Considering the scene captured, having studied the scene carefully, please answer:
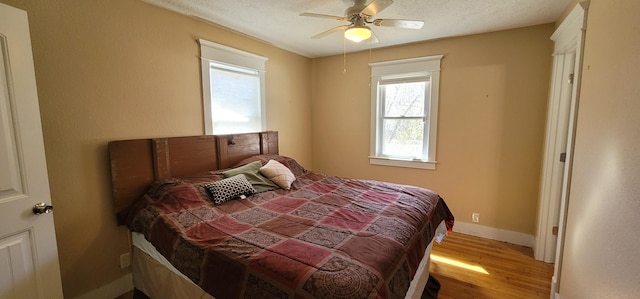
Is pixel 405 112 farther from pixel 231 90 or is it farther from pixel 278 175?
pixel 231 90

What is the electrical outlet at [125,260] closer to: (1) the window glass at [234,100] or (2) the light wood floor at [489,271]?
(2) the light wood floor at [489,271]

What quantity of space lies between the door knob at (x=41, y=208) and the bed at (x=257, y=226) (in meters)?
0.51

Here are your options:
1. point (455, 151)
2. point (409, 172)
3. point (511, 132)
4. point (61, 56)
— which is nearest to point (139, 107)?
point (61, 56)

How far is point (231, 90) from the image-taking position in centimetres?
282

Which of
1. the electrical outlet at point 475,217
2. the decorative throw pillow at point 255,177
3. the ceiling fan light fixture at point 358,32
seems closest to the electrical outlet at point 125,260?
the decorative throw pillow at point 255,177

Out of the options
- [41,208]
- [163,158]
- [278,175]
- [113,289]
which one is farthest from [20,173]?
[278,175]

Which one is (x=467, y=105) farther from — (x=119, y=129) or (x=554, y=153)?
(x=119, y=129)

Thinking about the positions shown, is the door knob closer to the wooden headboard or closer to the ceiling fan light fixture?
the wooden headboard

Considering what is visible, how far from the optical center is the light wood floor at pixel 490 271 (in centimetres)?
207

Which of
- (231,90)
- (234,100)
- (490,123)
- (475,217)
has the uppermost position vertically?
(231,90)

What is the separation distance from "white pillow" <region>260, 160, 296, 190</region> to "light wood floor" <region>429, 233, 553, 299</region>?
158cm

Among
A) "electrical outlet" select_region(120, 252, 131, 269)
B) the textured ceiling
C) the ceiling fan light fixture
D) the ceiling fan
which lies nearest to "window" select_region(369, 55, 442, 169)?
the textured ceiling

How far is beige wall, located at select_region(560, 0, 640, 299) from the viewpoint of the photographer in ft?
3.61

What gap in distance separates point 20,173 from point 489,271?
3399 mm
